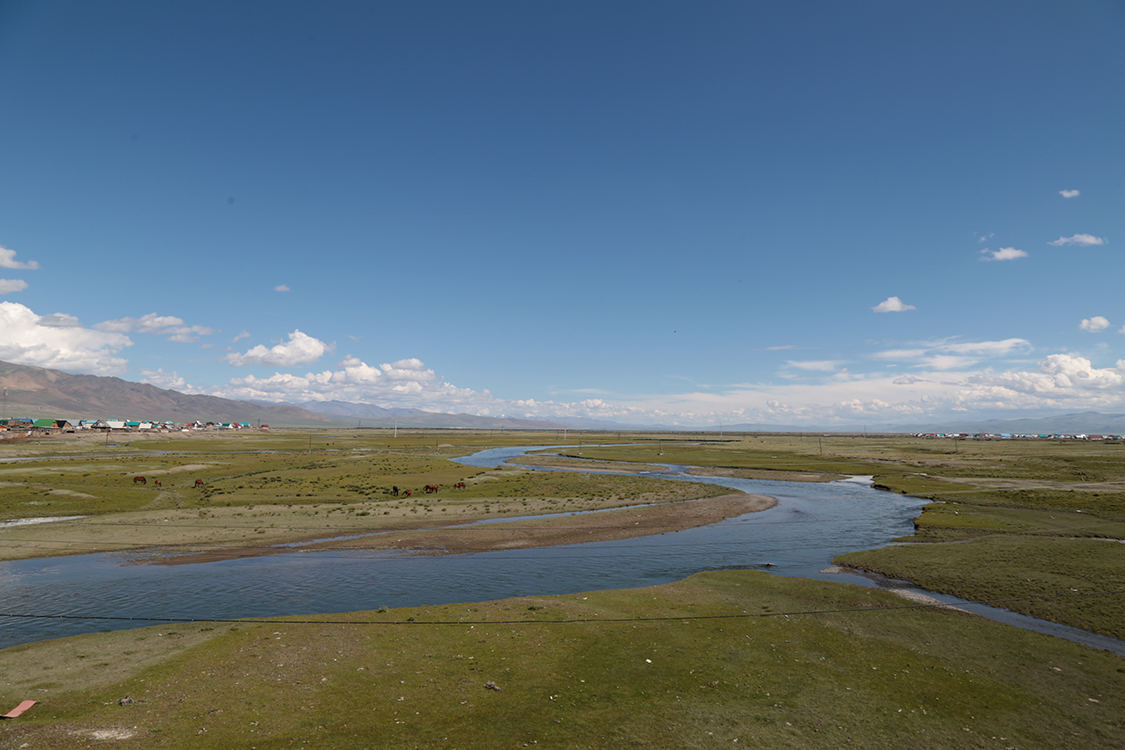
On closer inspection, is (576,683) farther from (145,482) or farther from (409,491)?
(145,482)

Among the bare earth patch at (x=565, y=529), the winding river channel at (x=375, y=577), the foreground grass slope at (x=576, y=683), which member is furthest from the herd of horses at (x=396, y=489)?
the foreground grass slope at (x=576, y=683)

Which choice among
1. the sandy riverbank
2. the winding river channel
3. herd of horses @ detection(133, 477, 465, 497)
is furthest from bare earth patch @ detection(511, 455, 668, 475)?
the winding river channel

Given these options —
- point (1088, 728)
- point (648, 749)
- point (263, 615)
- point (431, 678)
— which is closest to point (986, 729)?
point (1088, 728)

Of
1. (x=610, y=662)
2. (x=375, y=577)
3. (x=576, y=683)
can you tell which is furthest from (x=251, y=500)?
(x=576, y=683)

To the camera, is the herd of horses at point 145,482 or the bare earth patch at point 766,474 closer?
the herd of horses at point 145,482

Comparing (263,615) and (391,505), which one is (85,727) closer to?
(263,615)

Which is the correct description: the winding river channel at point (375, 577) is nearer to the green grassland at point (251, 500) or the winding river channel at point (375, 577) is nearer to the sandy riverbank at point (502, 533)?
the sandy riverbank at point (502, 533)
